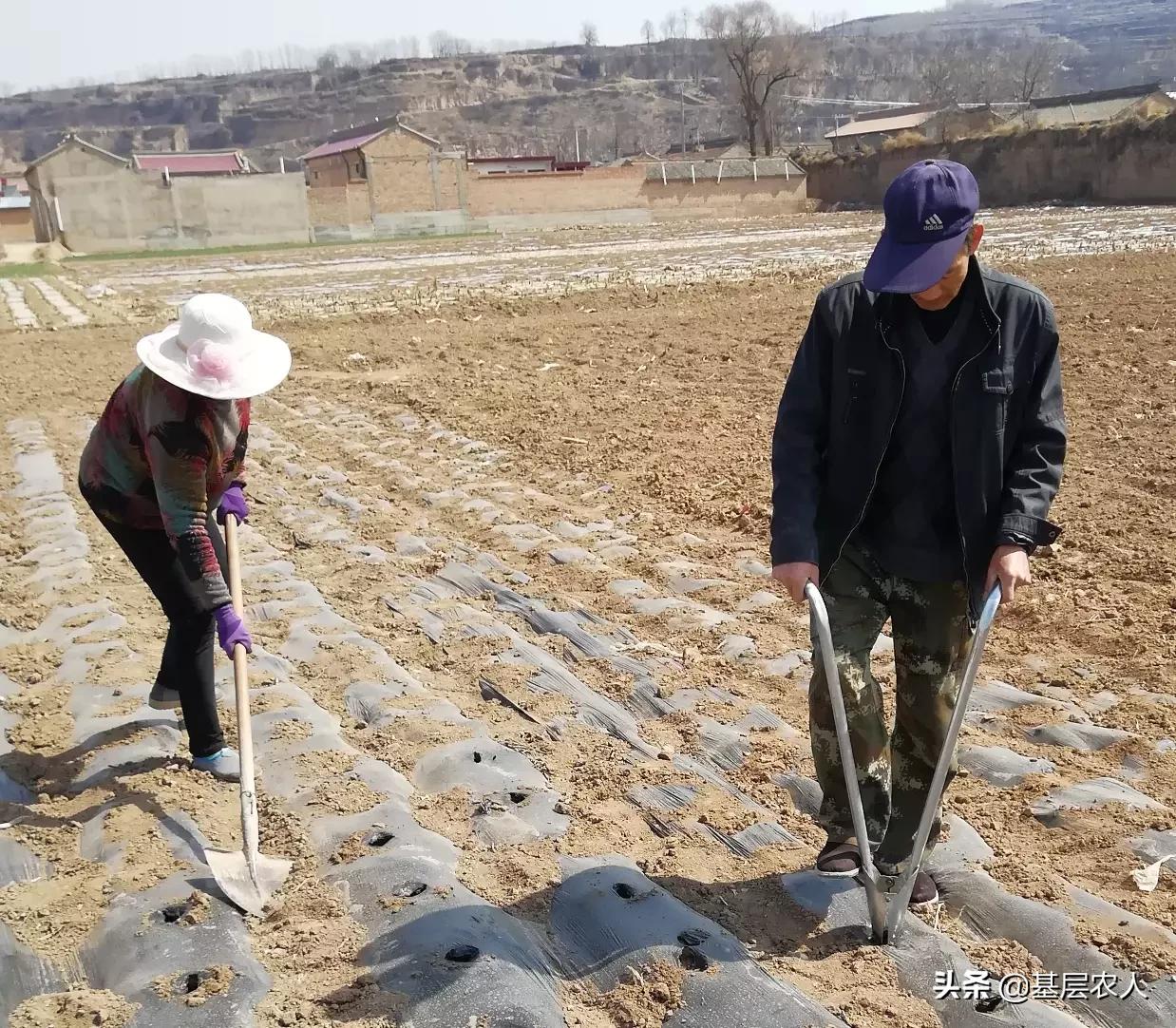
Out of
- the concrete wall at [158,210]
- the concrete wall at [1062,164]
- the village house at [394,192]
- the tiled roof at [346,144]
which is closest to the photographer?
the concrete wall at [1062,164]

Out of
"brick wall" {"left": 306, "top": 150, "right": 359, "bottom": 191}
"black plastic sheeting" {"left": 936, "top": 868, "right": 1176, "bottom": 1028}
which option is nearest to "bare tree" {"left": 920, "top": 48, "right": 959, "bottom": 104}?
"brick wall" {"left": 306, "top": 150, "right": 359, "bottom": 191}

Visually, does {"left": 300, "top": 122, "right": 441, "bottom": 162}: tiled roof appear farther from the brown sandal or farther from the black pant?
the brown sandal

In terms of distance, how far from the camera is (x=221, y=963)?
256 cm

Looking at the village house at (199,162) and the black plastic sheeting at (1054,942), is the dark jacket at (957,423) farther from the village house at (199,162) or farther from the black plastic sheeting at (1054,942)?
the village house at (199,162)

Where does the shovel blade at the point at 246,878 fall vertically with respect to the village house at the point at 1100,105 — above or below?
below

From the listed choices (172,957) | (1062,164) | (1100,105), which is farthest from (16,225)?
(1100,105)

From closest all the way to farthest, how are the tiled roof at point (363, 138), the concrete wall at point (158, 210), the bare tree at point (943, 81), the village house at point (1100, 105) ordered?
the concrete wall at point (158, 210), the tiled roof at point (363, 138), the village house at point (1100, 105), the bare tree at point (943, 81)

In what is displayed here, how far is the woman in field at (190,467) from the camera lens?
9.62ft

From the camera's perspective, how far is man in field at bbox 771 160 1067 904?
234 cm

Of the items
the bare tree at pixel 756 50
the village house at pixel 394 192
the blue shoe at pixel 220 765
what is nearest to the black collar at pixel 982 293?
the blue shoe at pixel 220 765

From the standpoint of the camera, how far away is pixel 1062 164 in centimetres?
3947

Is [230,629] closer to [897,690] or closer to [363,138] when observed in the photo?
[897,690]

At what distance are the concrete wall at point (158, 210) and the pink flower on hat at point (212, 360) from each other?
4003cm

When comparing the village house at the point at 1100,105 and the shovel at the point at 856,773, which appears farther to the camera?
the village house at the point at 1100,105
